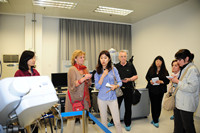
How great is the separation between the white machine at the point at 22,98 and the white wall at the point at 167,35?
346 centimetres

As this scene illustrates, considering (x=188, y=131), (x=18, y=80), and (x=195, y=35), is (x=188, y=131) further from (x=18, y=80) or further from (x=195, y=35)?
(x=195, y=35)

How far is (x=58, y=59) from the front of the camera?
4570mm

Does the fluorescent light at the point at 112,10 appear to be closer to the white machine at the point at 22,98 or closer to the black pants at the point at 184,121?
the black pants at the point at 184,121

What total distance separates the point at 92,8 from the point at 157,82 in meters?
2.56

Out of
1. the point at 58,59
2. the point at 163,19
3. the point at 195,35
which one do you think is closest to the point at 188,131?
the point at 195,35

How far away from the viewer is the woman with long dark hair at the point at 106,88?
6.36 feet

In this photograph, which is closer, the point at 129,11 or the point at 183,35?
the point at 183,35

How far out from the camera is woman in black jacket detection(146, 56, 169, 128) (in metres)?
2.78

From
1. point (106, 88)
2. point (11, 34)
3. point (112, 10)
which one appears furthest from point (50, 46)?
point (106, 88)

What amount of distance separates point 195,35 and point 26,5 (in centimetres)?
425

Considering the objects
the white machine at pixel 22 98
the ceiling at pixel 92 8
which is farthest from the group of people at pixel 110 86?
the ceiling at pixel 92 8

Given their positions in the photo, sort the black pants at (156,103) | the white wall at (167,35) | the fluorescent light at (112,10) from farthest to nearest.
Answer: the fluorescent light at (112,10) → the white wall at (167,35) → the black pants at (156,103)

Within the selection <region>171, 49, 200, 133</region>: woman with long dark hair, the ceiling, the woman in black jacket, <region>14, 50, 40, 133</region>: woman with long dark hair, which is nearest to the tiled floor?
the woman in black jacket

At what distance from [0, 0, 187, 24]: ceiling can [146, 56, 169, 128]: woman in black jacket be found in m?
1.61
